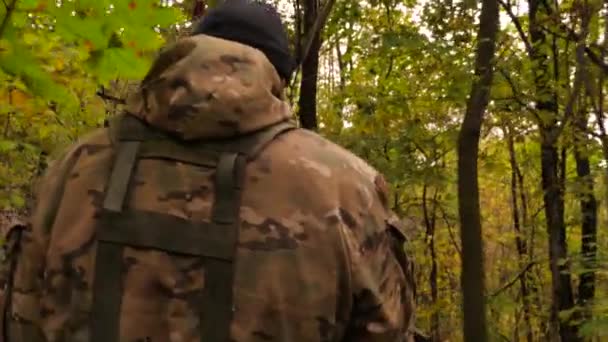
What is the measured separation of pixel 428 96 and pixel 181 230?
7.62 m

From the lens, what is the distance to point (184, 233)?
5.00 feet

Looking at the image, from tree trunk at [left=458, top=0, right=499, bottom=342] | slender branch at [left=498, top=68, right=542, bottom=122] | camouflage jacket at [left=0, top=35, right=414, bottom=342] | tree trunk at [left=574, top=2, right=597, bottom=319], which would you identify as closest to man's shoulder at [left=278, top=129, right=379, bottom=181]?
camouflage jacket at [left=0, top=35, right=414, bottom=342]

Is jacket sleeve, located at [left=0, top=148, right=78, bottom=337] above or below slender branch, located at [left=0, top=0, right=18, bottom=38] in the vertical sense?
below

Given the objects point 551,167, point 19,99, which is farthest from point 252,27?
point 551,167

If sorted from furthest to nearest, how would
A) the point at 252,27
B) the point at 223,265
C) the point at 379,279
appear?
A: 1. the point at 252,27
2. the point at 379,279
3. the point at 223,265

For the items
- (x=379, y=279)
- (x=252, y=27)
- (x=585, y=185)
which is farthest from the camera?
(x=585, y=185)

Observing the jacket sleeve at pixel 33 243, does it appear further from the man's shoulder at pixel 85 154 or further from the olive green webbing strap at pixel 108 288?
the olive green webbing strap at pixel 108 288

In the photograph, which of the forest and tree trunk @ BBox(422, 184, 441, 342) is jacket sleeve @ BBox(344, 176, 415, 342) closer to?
the forest

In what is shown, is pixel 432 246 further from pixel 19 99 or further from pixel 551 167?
pixel 19 99

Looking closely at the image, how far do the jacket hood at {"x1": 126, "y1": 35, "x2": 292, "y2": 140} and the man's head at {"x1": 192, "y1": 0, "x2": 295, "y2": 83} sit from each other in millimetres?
136

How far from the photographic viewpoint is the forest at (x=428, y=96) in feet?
7.34

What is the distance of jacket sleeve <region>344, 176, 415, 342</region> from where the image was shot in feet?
5.17

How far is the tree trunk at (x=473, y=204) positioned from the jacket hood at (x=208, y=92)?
12.0ft

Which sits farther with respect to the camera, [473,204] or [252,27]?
[473,204]
